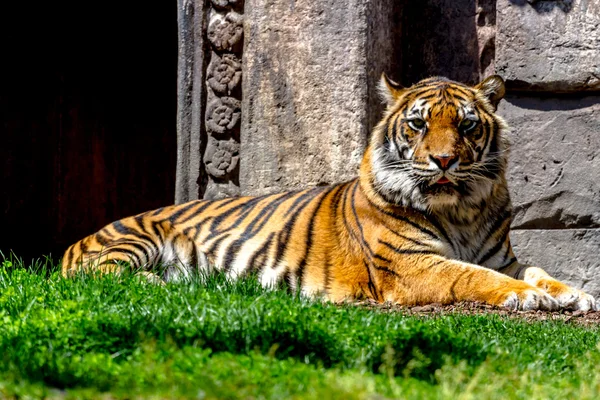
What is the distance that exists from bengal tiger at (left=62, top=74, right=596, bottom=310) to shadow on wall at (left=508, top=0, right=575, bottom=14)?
0.72m

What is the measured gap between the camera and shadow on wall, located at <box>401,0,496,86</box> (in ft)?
21.7

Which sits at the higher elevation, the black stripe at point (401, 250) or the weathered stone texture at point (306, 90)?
the weathered stone texture at point (306, 90)

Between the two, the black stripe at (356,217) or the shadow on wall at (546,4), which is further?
the shadow on wall at (546,4)

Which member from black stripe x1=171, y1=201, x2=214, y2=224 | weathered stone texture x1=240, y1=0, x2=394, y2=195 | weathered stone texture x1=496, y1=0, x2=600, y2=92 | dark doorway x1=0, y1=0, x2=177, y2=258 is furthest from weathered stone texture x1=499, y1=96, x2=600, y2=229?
dark doorway x1=0, y1=0, x2=177, y2=258

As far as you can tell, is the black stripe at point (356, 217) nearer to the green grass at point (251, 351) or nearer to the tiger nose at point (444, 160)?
the tiger nose at point (444, 160)

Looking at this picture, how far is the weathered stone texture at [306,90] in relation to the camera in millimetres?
6367

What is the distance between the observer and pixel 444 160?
17.8ft

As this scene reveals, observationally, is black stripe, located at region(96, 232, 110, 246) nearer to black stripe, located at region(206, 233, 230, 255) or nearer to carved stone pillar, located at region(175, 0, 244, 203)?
black stripe, located at region(206, 233, 230, 255)

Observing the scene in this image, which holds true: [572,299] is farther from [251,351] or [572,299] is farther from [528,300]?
[251,351]

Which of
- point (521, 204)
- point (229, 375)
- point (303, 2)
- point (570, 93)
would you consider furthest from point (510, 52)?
point (229, 375)

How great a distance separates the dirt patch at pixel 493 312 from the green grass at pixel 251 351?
0.60 metres

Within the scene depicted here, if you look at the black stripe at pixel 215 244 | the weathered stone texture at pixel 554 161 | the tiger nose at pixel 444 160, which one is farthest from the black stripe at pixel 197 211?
the weathered stone texture at pixel 554 161

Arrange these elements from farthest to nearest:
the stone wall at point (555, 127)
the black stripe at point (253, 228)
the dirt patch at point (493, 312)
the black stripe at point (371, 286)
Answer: the black stripe at point (253, 228) < the stone wall at point (555, 127) < the black stripe at point (371, 286) < the dirt patch at point (493, 312)

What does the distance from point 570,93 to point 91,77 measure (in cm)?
537
